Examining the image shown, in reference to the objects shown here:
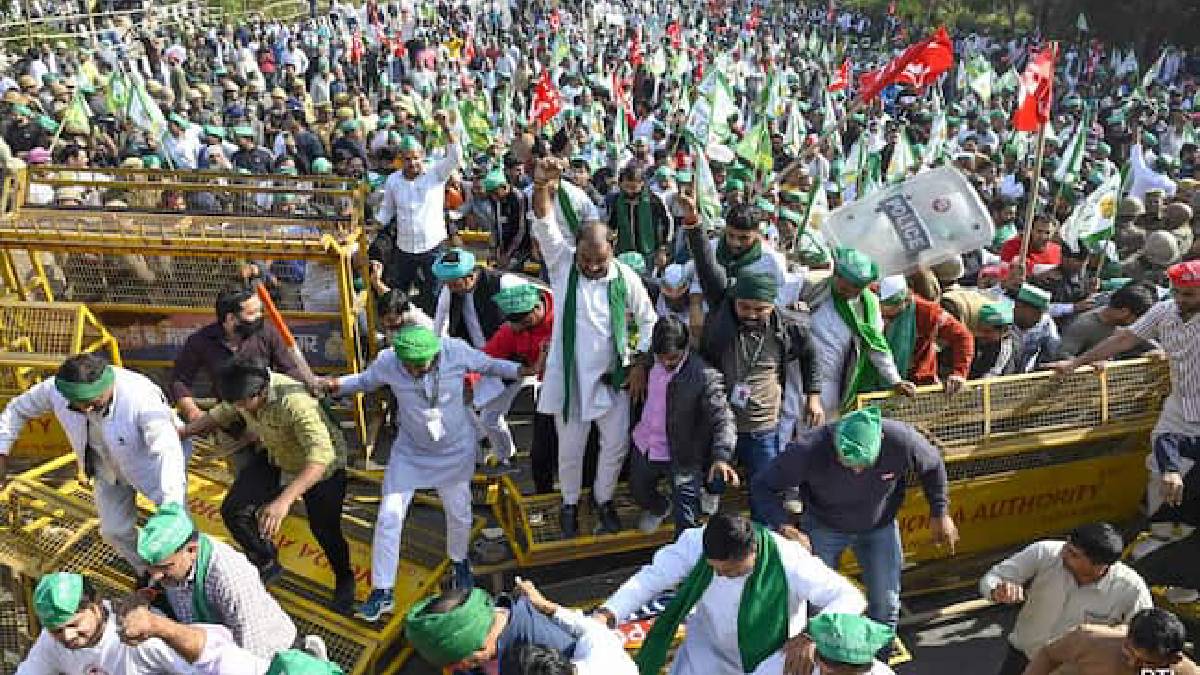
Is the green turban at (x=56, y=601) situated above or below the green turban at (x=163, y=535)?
below

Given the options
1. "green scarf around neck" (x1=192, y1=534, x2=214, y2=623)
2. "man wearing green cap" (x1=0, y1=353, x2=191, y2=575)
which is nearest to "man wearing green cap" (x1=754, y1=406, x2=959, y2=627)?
"green scarf around neck" (x1=192, y1=534, x2=214, y2=623)

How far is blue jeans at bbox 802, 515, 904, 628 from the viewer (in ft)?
15.7

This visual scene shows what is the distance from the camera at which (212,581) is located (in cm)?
373

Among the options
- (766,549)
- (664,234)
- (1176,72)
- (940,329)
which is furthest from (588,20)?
(766,549)

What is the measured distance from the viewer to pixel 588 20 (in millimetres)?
28328

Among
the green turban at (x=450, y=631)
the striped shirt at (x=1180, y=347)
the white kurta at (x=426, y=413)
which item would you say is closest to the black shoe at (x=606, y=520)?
the white kurta at (x=426, y=413)

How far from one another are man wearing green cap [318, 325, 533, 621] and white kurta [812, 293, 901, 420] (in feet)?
6.15

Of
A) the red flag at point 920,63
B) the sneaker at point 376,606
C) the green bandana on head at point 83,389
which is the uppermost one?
the red flag at point 920,63

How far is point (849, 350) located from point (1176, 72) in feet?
72.9

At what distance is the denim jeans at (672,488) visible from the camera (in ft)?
17.7

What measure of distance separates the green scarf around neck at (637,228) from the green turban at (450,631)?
5.37 metres

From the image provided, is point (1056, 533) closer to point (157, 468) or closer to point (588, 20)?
point (157, 468)

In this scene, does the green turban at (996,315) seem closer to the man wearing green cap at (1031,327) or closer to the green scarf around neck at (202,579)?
the man wearing green cap at (1031,327)

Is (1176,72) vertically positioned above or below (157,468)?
below
